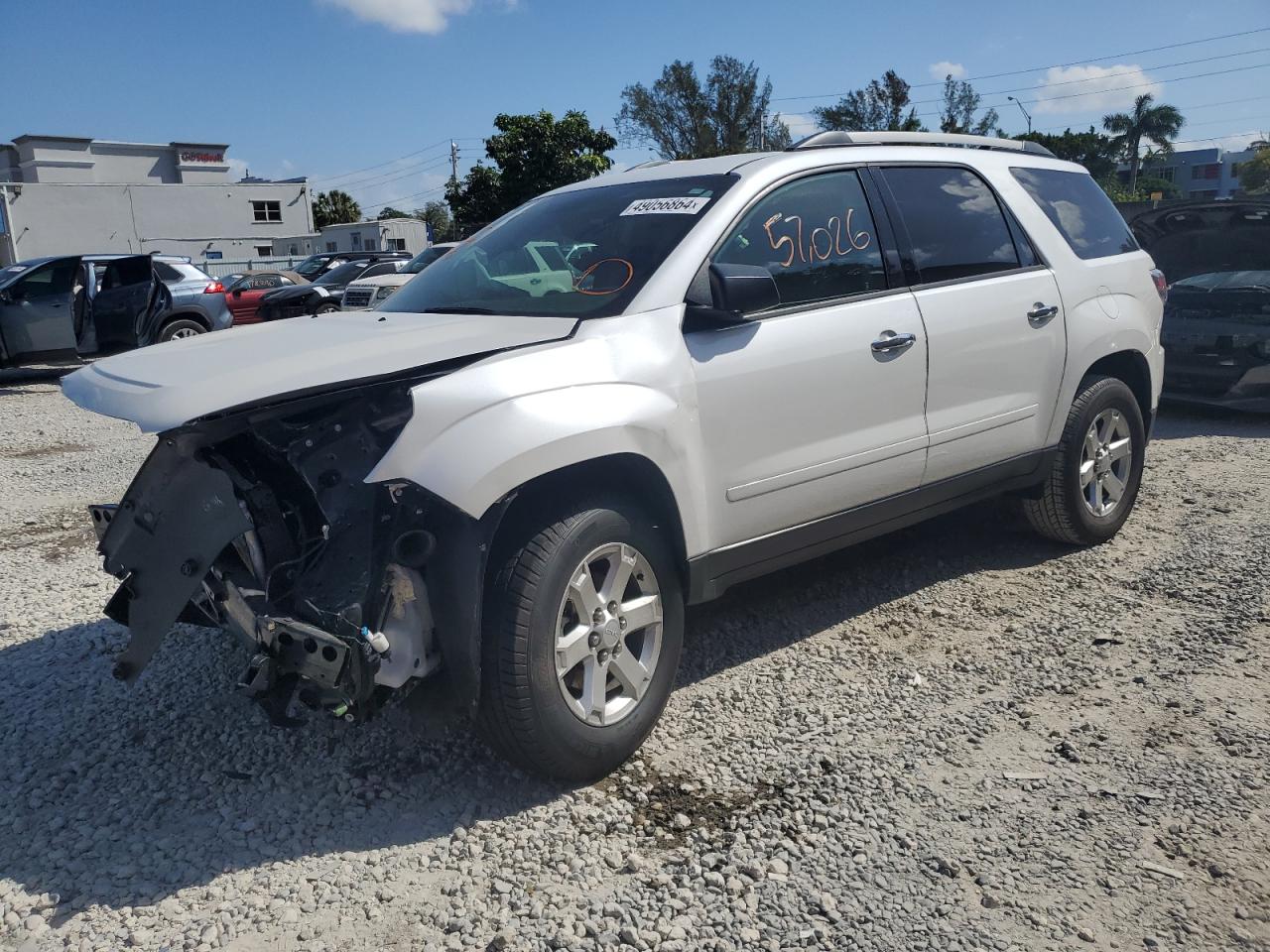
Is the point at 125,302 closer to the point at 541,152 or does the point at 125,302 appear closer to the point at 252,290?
the point at 252,290

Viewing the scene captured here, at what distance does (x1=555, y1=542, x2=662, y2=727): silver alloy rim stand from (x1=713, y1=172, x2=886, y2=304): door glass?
1.17 m

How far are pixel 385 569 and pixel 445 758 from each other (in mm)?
879

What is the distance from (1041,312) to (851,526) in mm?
1525

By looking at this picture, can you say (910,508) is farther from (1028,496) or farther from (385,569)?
(385,569)

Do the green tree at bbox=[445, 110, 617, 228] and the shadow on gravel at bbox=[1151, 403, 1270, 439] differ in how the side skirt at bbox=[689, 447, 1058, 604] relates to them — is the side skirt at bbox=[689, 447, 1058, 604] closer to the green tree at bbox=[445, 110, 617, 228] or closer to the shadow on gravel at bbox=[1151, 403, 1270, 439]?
the shadow on gravel at bbox=[1151, 403, 1270, 439]

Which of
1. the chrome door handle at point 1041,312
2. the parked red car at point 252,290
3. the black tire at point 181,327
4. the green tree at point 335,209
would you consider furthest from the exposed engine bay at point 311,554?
the green tree at point 335,209

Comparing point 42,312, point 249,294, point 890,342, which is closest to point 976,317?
point 890,342

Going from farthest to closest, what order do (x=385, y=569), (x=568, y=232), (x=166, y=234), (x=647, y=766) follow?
(x=166, y=234) < (x=568, y=232) < (x=647, y=766) < (x=385, y=569)

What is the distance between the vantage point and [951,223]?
14.6ft

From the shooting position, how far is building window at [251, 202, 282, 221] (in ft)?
183

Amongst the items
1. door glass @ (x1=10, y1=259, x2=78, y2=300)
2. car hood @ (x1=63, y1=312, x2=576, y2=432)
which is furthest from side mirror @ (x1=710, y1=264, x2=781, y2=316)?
door glass @ (x1=10, y1=259, x2=78, y2=300)

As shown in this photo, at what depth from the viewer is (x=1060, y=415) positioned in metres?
4.90

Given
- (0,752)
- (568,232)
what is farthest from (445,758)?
(568,232)

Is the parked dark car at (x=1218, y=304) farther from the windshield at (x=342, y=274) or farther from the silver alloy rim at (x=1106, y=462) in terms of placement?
the windshield at (x=342, y=274)
